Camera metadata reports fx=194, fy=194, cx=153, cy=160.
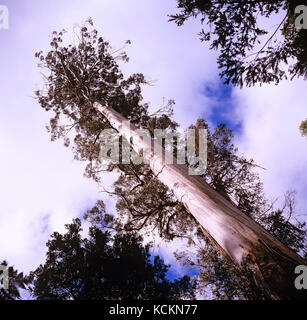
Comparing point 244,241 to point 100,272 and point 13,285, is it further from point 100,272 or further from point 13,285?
point 100,272

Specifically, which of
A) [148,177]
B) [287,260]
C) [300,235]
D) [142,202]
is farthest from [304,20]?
[142,202]

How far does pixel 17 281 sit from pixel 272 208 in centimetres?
567

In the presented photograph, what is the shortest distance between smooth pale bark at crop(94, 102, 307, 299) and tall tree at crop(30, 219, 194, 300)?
2049mm

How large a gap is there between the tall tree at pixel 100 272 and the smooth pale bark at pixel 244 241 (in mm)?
2049

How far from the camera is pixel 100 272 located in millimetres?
3795

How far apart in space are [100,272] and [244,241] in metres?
2.99

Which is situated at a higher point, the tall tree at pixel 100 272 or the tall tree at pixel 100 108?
the tall tree at pixel 100 108

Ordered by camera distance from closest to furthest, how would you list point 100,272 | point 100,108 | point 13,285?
1. point 13,285
2. point 100,272
3. point 100,108

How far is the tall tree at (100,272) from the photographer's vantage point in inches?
143

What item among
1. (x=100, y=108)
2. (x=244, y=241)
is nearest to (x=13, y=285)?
(x=244, y=241)

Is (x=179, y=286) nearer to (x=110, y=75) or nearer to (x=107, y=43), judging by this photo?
(x=110, y=75)

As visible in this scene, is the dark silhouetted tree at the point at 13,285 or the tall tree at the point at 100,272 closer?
the dark silhouetted tree at the point at 13,285

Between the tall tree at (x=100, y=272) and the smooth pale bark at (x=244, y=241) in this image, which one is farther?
the tall tree at (x=100, y=272)

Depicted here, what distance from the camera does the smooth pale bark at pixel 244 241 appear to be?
173cm
